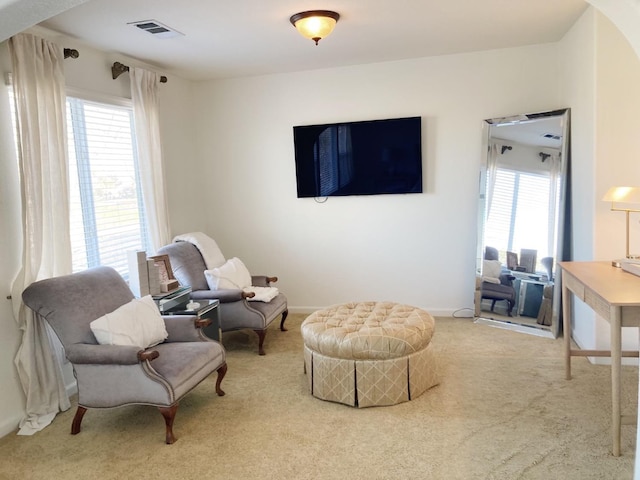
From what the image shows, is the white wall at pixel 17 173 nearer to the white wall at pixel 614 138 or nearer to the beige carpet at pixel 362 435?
the beige carpet at pixel 362 435

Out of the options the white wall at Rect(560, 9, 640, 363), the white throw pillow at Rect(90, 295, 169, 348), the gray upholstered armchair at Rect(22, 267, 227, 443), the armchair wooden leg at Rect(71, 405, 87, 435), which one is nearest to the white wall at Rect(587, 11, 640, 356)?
the white wall at Rect(560, 9, 640, 363)

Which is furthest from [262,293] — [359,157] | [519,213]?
[519,213]

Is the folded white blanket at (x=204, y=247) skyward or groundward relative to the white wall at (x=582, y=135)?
groundward

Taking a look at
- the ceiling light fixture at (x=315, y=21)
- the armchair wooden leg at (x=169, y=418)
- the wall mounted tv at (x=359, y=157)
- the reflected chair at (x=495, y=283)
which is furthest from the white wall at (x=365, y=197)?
the armchair wooden leg at (x=169, y=418)

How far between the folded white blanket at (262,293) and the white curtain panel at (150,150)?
0.93 m

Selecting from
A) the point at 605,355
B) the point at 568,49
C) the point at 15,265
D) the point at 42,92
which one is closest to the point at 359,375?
the point at 605,355

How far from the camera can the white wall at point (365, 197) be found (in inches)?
186

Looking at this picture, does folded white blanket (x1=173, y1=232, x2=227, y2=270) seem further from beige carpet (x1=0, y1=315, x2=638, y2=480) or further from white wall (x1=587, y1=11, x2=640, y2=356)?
white wall (x1=587, y1=11, x2=640, y2=356)

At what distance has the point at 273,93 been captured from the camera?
5.21m

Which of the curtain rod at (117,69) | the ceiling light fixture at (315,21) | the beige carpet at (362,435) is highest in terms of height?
the ceiling light fixture at (315,21)

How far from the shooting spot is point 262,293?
175 inches

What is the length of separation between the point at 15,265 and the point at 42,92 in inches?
44.8

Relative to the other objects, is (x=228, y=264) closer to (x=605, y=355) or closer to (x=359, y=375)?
(x=359, y=375)

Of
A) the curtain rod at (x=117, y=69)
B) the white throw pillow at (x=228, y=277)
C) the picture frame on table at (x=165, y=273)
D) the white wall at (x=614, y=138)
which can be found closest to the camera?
the white wall at (x=614, y=138)
